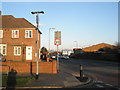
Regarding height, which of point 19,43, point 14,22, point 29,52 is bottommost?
point 29,52

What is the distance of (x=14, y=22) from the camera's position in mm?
28766

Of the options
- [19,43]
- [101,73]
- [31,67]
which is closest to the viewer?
[31,67]

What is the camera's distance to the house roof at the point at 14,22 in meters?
27.7

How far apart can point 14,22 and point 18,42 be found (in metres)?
3.93

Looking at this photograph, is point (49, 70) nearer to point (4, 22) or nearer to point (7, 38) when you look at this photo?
point (7, 38)

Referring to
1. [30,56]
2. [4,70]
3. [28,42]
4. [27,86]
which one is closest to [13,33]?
[28,42]

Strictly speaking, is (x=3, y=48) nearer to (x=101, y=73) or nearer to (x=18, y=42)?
(x=18, y=42)

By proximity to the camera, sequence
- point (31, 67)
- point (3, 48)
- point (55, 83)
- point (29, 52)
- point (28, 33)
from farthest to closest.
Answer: point (3, 48) < point (28, 33) < point (29, 52) < point (31, 67) < point (55, 83)

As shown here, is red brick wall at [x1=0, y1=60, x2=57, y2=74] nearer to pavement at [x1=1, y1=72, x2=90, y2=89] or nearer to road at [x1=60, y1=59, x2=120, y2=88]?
road at [x1=60, y1=59, x2=120, y2=88]

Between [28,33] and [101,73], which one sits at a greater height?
[28,33]

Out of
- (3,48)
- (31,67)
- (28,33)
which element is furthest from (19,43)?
(31,67)

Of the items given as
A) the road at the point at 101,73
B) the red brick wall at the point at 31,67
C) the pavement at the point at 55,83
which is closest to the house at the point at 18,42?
the road at the point at 101,73

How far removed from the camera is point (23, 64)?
17125 millimetres

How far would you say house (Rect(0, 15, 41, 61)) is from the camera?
88.5 ft
